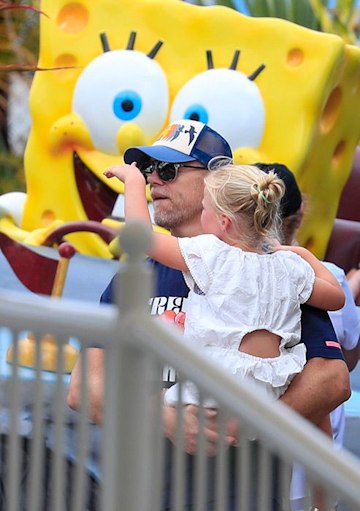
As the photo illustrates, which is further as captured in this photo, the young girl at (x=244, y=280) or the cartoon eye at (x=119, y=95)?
the cartoon eye at (x=119, y=95)

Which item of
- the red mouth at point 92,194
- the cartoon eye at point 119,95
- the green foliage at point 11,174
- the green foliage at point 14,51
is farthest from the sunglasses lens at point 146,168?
the green foliage at point 11,174

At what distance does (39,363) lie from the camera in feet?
3.86

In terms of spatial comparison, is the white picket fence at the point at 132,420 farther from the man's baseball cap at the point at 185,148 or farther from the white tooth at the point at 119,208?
the white tooth at the point at 119,208

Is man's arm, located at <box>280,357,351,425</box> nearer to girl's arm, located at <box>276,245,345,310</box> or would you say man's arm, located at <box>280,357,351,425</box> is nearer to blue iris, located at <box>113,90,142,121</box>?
girl's arm, located at <box>276,245,345,310</box>

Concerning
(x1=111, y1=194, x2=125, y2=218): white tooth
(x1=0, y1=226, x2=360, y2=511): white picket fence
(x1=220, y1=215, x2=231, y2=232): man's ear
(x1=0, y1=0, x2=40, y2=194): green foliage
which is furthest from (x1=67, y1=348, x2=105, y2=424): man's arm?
(x1=0, y1=0, x2=40, y2=194): green foliage

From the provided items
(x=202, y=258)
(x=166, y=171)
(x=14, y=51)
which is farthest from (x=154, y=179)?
(x=14, y=51)

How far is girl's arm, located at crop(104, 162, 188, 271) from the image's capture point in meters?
1.83

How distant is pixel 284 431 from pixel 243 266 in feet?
2.42

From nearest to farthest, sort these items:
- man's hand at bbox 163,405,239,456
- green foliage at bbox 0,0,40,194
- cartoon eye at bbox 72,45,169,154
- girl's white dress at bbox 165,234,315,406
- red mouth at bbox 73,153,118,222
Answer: man's hand at bbox 163,405,239,456
girl's white dress at bbox 165,234,315,406
cartoon eye at bbox 72,45,169,154
red mouth at bbox 73,153,118,222
green foliage at bbox 0,0,40,194

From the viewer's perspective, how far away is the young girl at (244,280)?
6.02 feet

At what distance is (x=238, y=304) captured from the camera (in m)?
1.84

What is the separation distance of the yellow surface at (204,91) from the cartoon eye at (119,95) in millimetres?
Result: 27

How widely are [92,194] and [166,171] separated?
3.35 m

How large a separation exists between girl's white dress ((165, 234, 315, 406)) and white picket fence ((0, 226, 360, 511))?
1.87 ft
